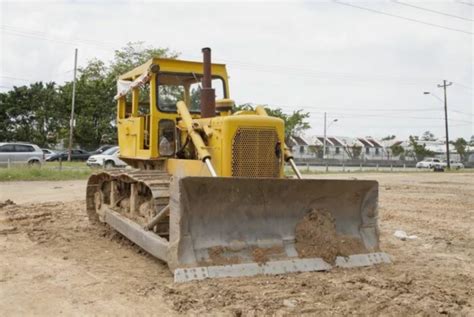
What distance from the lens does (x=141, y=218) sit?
23.6 feet

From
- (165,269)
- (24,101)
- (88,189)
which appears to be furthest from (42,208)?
(24,101)

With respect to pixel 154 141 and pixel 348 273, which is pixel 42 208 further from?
pixel 348 273

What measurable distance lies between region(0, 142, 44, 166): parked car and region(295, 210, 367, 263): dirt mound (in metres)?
21.3

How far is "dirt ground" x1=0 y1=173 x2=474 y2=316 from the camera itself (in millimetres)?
4477

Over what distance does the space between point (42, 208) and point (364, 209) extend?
7.46 m

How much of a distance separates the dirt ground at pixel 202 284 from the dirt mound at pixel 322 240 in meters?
0.30

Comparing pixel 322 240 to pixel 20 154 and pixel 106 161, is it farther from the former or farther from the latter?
pixel 20 154

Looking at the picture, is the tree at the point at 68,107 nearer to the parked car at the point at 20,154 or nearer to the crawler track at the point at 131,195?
the parked car at the point at 20,154

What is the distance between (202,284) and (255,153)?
1.90 m

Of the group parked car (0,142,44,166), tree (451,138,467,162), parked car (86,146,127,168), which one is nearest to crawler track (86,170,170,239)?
parked car (86,146,127,168)

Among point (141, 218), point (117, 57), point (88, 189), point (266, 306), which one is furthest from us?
point (117, 57)

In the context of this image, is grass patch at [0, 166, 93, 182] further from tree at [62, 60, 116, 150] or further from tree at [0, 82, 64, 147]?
tree at [0, 82, 64, 147]

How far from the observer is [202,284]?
16.6 feet

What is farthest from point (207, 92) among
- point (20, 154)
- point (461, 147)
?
point (461, 147)
